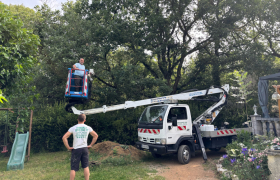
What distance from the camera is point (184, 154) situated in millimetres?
7633

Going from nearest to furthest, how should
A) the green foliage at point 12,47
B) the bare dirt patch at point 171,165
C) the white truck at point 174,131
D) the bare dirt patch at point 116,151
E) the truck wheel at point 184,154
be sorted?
the green foliage at point 12,47, the bare dirt patch at point 171,165, the white truck at point 174,131, the truck wheel at point 184,154, the bare dirt patch at point 116,151

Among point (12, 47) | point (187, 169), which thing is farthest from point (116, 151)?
point (12, 47)

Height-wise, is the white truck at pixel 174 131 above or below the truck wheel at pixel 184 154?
above

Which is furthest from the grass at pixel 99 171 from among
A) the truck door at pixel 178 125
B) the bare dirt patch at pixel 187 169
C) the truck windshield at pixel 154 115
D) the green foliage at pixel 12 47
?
the green foliage at pixel 12 47

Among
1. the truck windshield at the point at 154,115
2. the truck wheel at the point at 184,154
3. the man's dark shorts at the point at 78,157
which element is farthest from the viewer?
the truck windshield at the point at 154,115

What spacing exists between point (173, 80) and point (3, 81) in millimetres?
10801

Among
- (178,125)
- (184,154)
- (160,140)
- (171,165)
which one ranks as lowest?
(171,165)

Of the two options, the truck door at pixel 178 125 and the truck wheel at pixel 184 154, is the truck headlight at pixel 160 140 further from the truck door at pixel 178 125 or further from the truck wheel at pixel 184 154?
the truck wheel at pixel 184 154

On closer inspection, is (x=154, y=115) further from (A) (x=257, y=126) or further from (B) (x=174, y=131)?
(A) (x=257, y=126)

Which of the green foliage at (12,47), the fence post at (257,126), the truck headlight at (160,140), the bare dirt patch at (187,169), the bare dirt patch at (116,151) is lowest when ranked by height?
the bare dirt patch at (187,169)

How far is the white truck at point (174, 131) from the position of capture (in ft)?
24.1

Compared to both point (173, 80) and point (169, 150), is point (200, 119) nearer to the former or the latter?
point (169, 150)

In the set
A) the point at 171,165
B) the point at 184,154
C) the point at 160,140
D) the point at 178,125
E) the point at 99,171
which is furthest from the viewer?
the point at 178,125

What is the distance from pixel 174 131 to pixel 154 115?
103 centimetres
